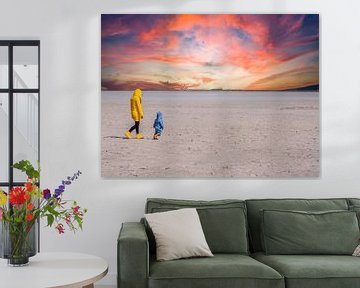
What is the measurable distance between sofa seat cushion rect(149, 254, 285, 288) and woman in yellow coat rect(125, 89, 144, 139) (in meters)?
1.34

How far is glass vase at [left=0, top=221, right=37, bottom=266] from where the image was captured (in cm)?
318

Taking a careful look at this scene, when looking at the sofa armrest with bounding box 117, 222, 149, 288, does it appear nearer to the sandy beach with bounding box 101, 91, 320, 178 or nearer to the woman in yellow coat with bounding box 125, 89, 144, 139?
the sandy beach with bounding box 101, 91, 320, 178

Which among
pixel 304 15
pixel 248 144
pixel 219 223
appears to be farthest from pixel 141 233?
pixel 304 15

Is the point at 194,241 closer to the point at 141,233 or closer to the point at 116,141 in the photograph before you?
the point at 141,233

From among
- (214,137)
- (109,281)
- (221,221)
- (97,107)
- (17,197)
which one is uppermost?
(97,107)

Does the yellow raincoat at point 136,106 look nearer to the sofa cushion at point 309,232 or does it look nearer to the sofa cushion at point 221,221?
the sofa cushion at point 221,221

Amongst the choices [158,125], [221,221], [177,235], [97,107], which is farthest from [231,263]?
[97,107]

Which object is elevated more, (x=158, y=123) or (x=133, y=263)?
(x=158, y=123)

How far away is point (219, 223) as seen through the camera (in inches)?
163

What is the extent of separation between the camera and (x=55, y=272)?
10.3ft

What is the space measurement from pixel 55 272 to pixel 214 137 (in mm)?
1931

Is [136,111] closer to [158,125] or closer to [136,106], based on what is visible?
[136,106]

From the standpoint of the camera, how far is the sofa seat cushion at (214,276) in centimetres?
350

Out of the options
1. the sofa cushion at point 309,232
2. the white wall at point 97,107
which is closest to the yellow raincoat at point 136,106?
the white wall at point 97,107
